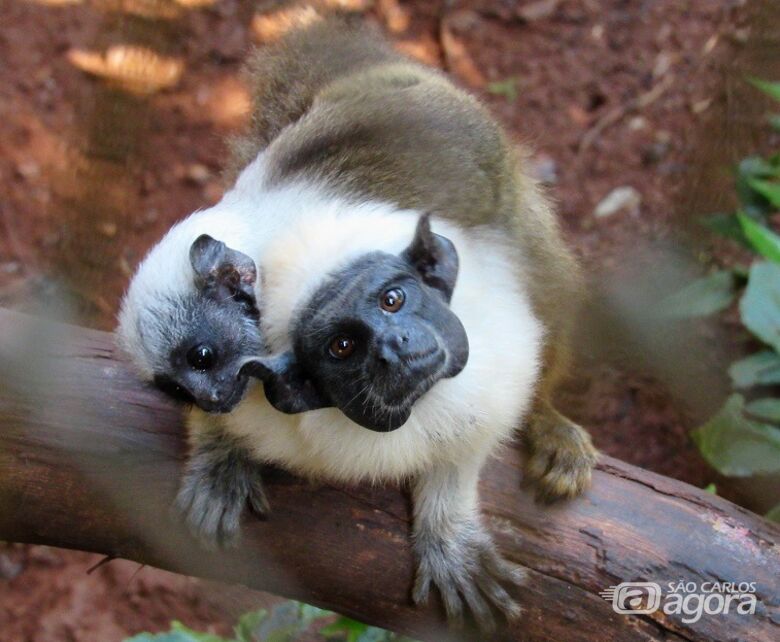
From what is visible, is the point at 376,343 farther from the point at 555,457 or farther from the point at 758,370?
the point at 758,370

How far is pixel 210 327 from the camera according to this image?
216 centimetres

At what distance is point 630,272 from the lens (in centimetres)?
359

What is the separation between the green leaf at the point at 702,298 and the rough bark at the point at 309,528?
50.1 inches

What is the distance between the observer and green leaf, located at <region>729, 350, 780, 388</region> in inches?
128

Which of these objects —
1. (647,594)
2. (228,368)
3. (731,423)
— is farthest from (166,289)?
(731,423)

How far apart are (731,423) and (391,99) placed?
1.50m

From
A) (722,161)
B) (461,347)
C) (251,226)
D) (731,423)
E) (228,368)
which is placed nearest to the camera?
(461,347)

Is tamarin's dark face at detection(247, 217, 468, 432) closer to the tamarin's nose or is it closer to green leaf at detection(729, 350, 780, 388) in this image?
the tamarin's nose

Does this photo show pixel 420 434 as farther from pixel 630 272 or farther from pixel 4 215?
pixel 4 215

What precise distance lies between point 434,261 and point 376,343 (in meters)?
0.26

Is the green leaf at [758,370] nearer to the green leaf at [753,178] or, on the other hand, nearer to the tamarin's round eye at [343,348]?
the green leaf at [753,178]

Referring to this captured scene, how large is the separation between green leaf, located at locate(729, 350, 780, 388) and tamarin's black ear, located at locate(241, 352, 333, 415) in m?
1.88

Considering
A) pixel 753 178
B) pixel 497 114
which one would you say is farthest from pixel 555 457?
pixel 497 114
